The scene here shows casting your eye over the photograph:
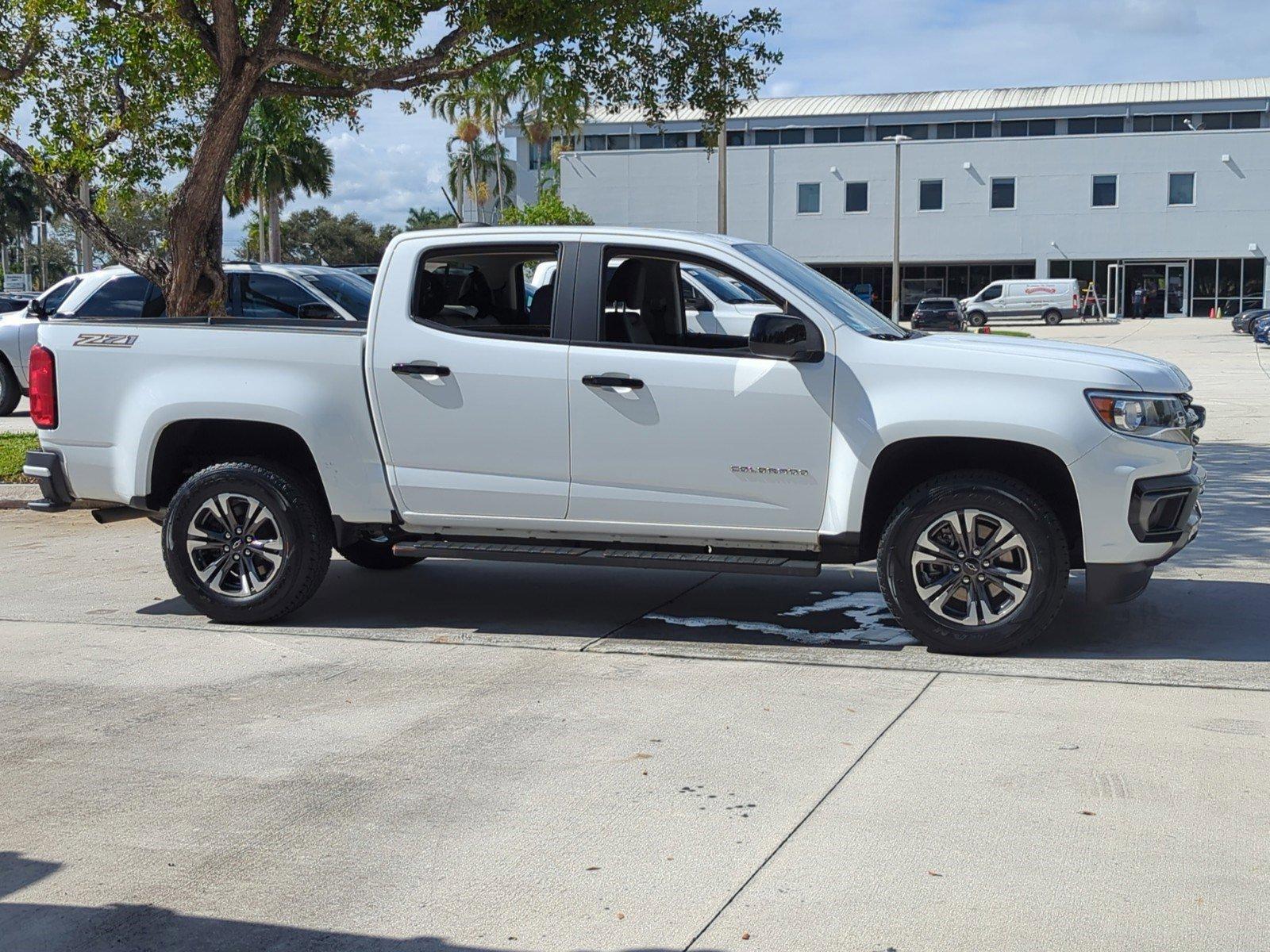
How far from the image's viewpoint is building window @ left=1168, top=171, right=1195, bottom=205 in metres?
62.3

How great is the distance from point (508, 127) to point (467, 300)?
78066 mm

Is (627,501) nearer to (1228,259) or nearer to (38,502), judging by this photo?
(38,502)

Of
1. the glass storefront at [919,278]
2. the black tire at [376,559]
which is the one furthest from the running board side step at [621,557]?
the glass storefront at [919,278]

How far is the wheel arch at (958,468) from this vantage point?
684 centimetres

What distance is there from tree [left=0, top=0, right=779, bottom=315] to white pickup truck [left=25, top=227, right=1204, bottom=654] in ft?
19.5

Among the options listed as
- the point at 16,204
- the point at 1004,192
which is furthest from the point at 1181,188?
the point at 16,204

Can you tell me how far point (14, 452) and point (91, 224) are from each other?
238 centimetres

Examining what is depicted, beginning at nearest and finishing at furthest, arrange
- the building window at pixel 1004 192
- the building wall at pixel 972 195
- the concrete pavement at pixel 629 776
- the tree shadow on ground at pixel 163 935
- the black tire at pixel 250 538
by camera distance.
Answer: the tree shadow on ground at pixel 163 935 < the concrete pavement at pixel 629 776 < the black tire at pixel 250 538 < the building wall at pixel 972 195 < the building window at pixel 1004 192

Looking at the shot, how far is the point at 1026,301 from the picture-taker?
200 feet

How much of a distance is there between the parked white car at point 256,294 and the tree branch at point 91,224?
62 cm

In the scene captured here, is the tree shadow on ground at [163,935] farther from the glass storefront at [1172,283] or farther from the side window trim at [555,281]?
the glass storefront at [1172,283]

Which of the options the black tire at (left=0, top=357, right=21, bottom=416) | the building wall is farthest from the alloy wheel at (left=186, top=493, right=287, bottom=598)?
the building wall

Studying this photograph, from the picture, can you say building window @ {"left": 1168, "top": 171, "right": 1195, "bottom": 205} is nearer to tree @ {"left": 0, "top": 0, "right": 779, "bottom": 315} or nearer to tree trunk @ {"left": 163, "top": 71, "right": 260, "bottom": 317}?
tree @ {"left": 0, "top": 0, "right": 779, "bottom": 315}

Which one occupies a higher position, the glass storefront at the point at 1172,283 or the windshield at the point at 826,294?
the glass storefront at the point at 1172,283
